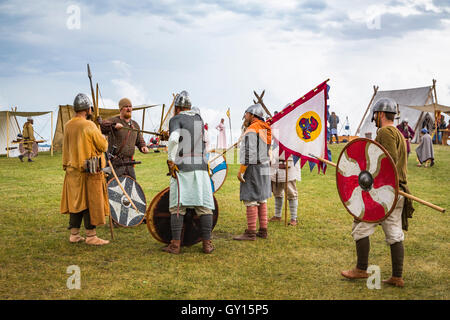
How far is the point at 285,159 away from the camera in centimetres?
654

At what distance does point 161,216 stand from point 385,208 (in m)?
2.67

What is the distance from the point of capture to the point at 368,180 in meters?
3.93

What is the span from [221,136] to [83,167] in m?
19.2

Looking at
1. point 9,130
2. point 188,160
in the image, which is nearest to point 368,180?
point 188,160

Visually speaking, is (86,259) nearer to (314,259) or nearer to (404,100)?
(314,259)

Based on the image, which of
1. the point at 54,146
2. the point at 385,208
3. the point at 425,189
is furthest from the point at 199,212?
the point at 54,146

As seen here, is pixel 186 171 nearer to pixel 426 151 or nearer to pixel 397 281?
pixel 397 281

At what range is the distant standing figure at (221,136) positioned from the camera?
24.2 metres

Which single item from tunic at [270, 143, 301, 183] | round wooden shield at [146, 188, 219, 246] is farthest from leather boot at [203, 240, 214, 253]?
tunic at [270, 143, 301, 183]

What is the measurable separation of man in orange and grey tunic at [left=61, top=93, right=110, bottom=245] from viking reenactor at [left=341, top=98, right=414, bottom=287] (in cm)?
314

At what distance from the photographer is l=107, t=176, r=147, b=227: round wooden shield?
242 inches

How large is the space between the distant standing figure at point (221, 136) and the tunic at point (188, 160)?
19.0 m
